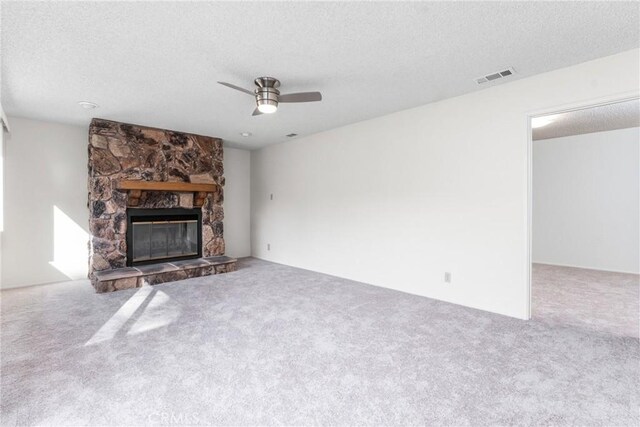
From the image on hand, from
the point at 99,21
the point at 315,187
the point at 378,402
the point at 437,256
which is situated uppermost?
the point at 99,21

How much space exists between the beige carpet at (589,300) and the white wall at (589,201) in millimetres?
486

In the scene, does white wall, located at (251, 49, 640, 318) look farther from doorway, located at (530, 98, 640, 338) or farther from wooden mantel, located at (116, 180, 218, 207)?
wooden mantel, located at (116, 180, 218, 207)

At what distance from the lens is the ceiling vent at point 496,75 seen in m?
2.97

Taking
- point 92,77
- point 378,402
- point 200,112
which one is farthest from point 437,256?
point 92,77

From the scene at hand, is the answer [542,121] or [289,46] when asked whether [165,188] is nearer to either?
[289,46]

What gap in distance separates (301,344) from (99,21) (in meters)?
2.82

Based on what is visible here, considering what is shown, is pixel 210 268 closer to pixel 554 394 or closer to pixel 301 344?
pixel 301 344

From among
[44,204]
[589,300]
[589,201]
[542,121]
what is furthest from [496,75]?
[44,204]

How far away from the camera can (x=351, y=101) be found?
3793mm

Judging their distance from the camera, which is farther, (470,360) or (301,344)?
(301,344)

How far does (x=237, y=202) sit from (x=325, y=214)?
8.08ft

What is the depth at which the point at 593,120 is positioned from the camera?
4816 mm

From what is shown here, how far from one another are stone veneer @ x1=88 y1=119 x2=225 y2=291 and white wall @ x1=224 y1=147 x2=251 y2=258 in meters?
0.88

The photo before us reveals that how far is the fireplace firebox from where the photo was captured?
503 centimetres
